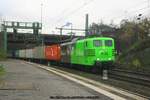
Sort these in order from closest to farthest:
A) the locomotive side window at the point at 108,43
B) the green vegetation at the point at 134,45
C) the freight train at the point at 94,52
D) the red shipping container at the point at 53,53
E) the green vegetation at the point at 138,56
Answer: the freight train at the point at 94,52
the locomotive side window at the point at 108,43
the green vegetation at the point at 138,56
the green vegetation at the point at 134,45
the red shipping container at the point at 53,53

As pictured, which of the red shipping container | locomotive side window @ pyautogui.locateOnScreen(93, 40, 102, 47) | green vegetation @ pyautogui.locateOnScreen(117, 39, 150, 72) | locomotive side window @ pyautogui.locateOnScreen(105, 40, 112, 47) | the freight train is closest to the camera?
the freight train

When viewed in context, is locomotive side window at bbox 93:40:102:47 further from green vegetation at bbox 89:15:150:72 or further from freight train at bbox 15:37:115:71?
green vegetation at bbox 89:15:150:72

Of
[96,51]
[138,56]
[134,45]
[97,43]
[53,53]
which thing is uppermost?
[134,45]

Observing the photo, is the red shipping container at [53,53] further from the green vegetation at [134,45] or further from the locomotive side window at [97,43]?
the locomotive side window at [97,43]

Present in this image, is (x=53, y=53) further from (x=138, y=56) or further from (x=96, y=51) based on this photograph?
(x=96, y=51)

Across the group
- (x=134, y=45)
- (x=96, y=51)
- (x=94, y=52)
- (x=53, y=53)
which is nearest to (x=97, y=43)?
(x=96, y=51)

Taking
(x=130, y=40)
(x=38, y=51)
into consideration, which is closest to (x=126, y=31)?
(x=130, y=40)

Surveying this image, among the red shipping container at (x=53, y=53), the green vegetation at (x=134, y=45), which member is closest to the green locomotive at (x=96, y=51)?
the green vegetation at (x=134, y=45)

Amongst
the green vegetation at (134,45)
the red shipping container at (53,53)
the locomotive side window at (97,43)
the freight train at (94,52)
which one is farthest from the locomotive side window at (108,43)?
the red shipping container at (53,53)

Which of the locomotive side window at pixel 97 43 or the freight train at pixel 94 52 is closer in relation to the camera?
the freight train at pixel 94 52

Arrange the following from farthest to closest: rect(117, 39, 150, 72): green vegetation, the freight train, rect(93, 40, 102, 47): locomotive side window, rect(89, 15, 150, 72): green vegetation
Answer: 1. rect(89, 15, 150, 72): green vegetation
2. rect(117, 39, 150, 72): green vegetation
3. rect(93, 40, 102, 47): locomotive side window
4. the freight train

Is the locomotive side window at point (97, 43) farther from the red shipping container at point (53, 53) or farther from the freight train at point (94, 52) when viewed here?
the red shipping container at point (53, 53)

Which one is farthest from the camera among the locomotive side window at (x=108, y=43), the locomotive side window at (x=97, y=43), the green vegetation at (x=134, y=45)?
the green vegetation at (x=134, y=45)

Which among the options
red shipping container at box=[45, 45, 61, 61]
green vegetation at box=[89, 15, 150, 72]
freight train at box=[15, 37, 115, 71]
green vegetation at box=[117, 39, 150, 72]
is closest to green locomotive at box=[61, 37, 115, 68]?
freight train at box=[15, 37, 115, 71]
